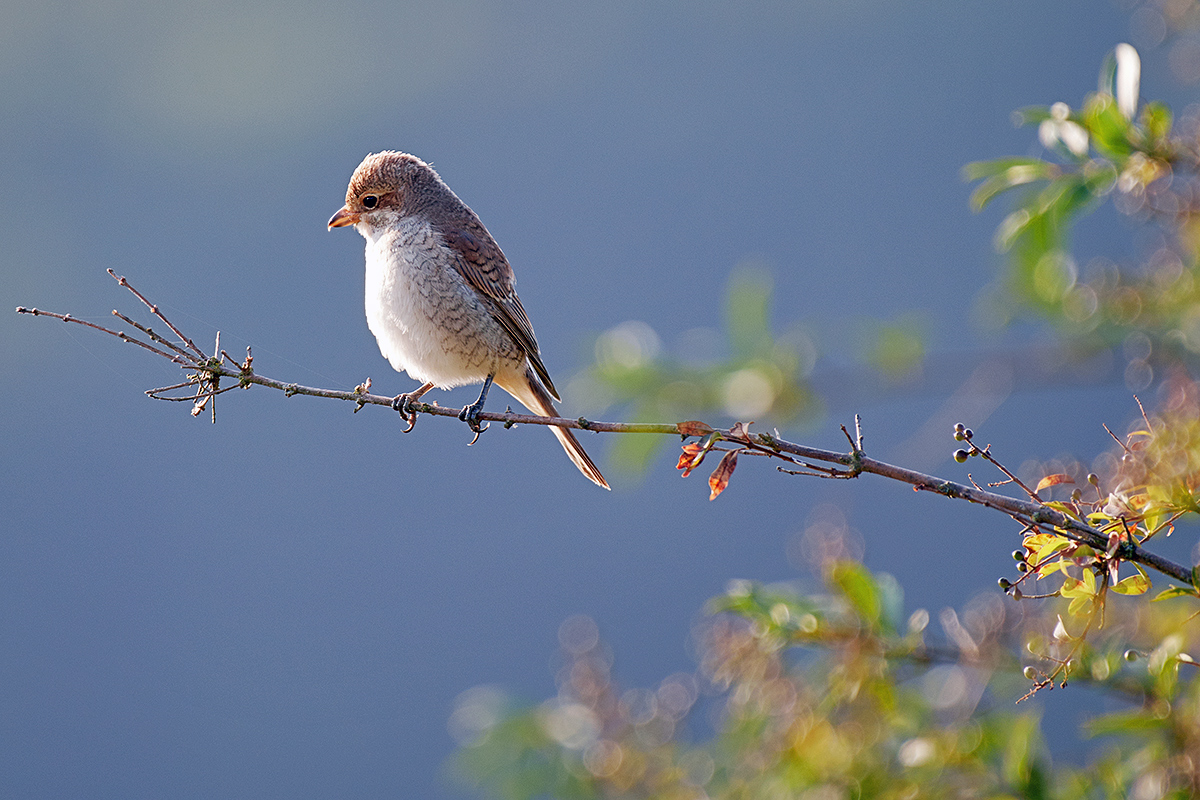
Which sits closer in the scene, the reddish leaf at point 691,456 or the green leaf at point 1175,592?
the green leaf at point 1175,592

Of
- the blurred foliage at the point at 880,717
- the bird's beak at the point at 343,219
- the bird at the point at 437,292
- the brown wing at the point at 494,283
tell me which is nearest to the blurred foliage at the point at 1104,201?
the blurred foliage at the point at 880,717

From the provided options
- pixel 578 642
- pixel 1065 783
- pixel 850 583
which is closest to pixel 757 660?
pixel 850 583

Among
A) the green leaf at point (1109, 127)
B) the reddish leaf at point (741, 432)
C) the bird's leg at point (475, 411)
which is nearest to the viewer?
the reddish leaf at point (741, 432)

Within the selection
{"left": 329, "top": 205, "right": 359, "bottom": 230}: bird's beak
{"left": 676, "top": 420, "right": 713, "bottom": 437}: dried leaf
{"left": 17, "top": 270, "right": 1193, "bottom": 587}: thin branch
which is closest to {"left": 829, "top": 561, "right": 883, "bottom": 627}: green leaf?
{"left": 17, "top": 270, "right": 1193, "bottom": 587}: thin branch

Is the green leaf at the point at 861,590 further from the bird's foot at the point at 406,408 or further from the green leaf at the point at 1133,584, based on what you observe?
the bird's foot at the point at 406,408

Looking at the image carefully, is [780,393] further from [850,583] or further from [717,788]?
[717,788]

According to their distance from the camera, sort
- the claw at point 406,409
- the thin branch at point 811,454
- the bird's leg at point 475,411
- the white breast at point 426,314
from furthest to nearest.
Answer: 1. the white breast at point 426,314
2. the bird's leg at point 475,411
3. the claw at point 406,409
4. the thin branch at point 811,454

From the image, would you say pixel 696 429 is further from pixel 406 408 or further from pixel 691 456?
pixel 406 408

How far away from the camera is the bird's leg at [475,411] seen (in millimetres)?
2979

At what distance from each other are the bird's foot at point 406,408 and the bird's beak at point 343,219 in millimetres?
761

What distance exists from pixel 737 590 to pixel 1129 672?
77 centimetres

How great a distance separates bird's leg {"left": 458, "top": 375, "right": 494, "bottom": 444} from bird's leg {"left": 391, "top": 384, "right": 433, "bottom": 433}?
14cm

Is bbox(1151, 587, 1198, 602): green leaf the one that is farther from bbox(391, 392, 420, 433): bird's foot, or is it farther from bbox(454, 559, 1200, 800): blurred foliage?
bbox(391, 392, 420, 433): bird's foot

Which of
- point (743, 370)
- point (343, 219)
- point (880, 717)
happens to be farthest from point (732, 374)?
point (343, 219)
